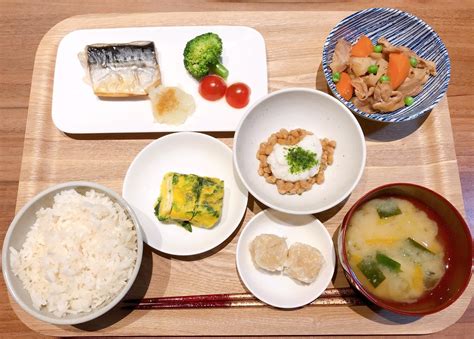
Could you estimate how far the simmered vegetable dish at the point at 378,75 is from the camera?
2438mm

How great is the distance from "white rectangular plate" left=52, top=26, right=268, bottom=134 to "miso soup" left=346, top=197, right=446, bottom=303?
950 mm

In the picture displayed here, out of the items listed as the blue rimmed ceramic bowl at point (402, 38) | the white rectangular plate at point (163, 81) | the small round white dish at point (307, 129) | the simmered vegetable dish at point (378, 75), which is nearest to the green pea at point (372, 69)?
the simmered vegetable dish at point (378, 75)

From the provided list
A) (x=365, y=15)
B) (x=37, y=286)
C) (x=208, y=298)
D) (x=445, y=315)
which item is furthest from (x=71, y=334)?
(x=365, y=15)

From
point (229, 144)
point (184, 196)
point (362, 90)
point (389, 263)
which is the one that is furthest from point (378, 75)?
point (184, 196)

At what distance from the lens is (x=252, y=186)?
7.36ft

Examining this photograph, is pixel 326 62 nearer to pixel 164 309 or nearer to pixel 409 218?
pixel 409 218

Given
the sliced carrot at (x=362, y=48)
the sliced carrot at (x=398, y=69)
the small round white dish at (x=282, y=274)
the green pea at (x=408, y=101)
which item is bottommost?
the small round white dish at (x=282, y=274)

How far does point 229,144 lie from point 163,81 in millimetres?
580

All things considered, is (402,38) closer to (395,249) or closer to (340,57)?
(340,57)

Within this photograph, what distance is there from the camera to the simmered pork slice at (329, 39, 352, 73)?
248 cm

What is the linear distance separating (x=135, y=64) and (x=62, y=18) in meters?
0.82

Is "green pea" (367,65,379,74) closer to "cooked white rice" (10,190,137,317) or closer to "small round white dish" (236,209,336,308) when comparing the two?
"small round white dish" (236,209,336,308)

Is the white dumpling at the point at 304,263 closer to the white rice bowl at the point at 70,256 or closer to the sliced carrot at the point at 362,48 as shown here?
the white rice bowl at the point at 70,256

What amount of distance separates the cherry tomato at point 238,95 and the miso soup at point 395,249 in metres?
0.93
